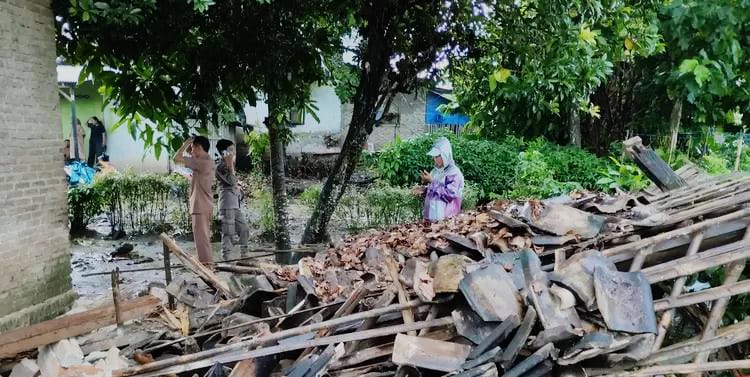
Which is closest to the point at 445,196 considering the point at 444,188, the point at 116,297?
the point at 444,188

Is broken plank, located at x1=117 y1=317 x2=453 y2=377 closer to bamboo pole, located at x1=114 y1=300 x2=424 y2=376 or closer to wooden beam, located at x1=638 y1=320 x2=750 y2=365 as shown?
bamboo pole, located at x1=114 y1=300 x2=424 y2=376

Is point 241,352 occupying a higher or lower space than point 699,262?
lower

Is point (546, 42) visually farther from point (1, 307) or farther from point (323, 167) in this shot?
point (323, 167)

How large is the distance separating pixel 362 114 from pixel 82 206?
19.2 ft

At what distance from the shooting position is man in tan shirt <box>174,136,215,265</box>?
23.0 ft

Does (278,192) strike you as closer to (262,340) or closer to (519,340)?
(262,340)

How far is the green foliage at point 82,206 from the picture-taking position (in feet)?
31.1

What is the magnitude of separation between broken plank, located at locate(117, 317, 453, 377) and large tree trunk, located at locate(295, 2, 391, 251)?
516 centimetres

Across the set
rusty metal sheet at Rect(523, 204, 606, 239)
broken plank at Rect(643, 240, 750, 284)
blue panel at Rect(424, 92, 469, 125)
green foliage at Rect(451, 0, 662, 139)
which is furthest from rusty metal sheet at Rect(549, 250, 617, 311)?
blue panel at Rect(424, 92, 469, 125)

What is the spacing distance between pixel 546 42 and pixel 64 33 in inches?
239

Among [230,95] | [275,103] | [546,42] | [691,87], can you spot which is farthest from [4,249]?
[691,87]

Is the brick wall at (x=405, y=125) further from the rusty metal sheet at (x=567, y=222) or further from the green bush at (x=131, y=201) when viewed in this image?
the rusty metal sheet at (x=567, y=222)

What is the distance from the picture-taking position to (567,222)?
11.8ft

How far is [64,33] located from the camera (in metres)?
6.20
